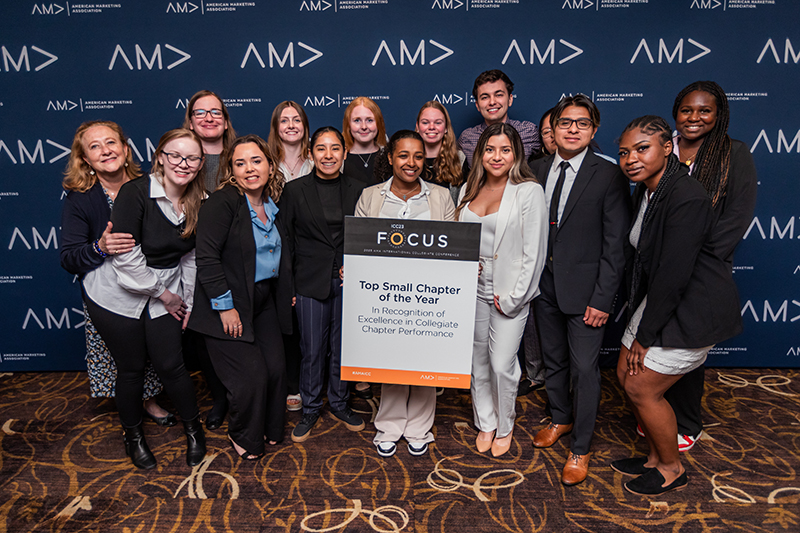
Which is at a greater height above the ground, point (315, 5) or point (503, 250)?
point (315, 5)

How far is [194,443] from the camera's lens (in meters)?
2.44

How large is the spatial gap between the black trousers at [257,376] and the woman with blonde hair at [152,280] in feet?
0.78

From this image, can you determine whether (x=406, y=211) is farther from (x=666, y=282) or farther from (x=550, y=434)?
(x=550, y=434)

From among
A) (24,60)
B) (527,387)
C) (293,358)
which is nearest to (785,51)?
(527,387)

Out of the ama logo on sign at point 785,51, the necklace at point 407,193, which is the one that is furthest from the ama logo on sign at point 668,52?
the necklace at point 407,193

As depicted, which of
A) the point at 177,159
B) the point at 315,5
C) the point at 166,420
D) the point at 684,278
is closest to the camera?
the point at 684,278

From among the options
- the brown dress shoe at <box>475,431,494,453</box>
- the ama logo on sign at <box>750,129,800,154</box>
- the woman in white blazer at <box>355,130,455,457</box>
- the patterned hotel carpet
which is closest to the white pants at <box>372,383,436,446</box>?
the woman in white blazer at <box>355,130,455,457</box>

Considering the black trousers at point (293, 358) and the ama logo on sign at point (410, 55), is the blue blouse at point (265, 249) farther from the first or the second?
the ama logo on sign at point (410, 55)

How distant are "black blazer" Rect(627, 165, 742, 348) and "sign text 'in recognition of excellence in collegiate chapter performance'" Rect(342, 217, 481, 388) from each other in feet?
2.52

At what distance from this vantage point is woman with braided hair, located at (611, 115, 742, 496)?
1865mm

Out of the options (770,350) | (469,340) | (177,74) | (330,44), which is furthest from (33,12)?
(770,350)

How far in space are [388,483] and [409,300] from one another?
0.93m

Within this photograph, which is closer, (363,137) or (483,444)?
(483,444)

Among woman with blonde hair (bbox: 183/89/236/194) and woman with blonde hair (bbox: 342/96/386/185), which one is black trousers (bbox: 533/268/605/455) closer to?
woman with blonde hair (bbox: 342/96/386/185)
